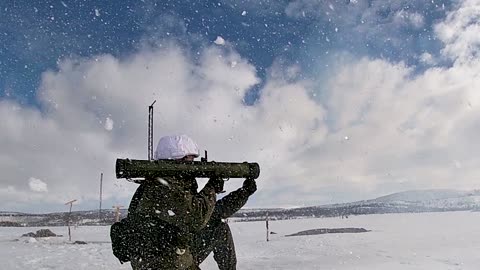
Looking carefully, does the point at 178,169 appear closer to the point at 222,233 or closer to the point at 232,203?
the point at 232,203

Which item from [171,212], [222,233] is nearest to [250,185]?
[171,212]

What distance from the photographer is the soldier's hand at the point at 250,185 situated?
130 inches

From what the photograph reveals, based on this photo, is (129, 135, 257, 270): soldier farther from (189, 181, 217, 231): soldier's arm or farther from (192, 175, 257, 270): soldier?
(192, 175, 257, 270): soldier

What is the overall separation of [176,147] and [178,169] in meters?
0.18

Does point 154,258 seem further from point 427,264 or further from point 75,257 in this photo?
point 75,257

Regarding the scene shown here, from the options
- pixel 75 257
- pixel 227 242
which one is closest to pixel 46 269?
pixel 75 257

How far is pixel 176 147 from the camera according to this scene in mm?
2951

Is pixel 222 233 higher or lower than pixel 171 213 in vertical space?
lower

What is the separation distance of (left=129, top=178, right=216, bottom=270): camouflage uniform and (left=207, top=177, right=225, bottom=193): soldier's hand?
0.03 meters

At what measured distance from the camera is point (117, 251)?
10.2 ft

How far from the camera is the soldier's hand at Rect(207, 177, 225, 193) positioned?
299cm

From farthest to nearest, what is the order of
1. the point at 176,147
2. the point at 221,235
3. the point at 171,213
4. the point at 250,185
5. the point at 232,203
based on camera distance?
the point at 221,235, the point at 232,203, the point at 250,185, the point at 176,147, the point at 171,213

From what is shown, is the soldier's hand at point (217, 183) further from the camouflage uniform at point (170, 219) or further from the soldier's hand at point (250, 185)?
the soldier's hand at point (250, 185)

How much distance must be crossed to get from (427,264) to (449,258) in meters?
1.47
